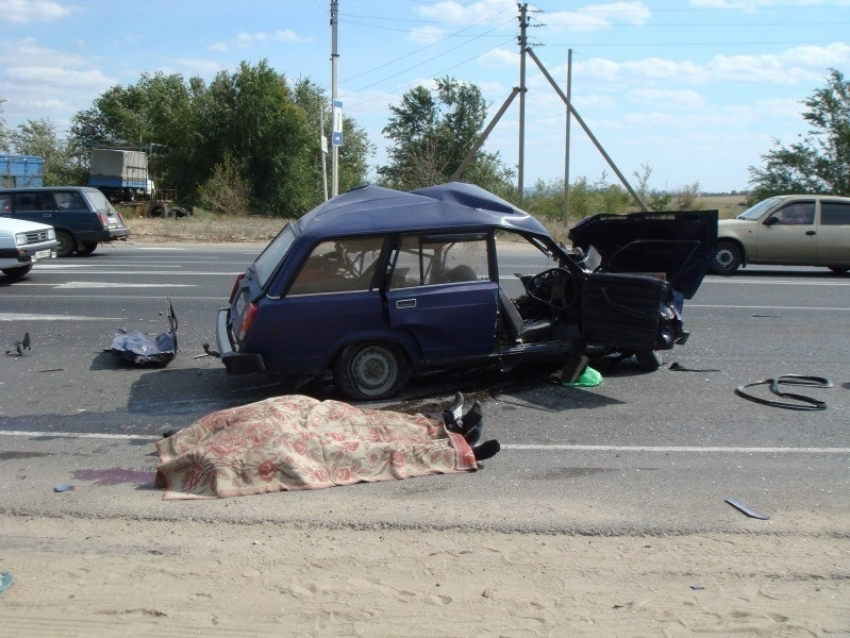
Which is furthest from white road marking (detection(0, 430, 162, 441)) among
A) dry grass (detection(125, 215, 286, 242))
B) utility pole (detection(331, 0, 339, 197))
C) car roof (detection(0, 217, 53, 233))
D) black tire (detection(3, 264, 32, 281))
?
dry grass (detection(125, 215, 286, 242))

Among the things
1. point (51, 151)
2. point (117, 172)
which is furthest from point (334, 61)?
point (51, 151)

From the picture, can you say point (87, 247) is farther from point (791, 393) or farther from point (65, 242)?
point (791, 393)

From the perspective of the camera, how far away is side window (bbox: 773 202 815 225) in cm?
1698

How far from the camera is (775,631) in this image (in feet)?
11.9

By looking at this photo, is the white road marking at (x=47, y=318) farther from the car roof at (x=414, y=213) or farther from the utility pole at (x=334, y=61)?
the utility pole at (x=334, y=61)

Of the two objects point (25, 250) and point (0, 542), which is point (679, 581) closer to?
point (0, 542)

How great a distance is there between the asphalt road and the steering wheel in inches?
30.9

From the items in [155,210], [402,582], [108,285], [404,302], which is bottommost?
[402,582]

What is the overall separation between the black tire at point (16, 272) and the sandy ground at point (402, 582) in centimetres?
1135

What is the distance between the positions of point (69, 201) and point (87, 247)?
1206mm

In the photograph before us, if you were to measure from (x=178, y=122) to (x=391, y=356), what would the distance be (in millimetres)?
46192

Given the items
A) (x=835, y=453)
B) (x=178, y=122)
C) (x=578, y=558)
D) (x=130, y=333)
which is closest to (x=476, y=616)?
(x=578, y=558)

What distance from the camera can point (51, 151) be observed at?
193ft

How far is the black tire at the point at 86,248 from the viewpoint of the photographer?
21172 millimetres
